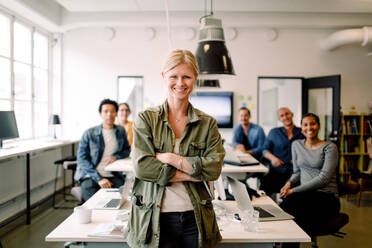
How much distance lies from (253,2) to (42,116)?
14.3 ft

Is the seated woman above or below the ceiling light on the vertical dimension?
below

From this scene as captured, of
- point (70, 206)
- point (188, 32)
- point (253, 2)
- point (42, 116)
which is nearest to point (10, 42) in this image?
point (42, 116)

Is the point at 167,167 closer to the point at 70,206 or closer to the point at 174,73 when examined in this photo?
the point at 174,73

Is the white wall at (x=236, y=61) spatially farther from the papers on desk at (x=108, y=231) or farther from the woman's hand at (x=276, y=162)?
the papers on desk at (x=108, y=231)

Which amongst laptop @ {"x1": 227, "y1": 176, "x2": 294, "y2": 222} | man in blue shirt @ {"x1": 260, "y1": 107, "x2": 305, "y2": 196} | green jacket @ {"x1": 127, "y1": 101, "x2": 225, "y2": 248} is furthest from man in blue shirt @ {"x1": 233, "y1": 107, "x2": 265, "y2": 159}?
green jacket @ {"x1": 127, "y1": 101, "x2": 225, "y2": 248}

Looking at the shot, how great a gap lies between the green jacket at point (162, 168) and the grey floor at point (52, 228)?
2.08 meters

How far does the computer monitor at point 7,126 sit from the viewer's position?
368cm

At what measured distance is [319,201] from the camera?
8.48 ft

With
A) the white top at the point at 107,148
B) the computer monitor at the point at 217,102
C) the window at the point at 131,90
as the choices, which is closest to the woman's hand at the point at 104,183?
the white top at the point at 107,148

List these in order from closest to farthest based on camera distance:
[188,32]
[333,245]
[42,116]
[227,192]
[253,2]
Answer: [227,192] → [333,245] → [253,2] → [42,116] → [188,32]

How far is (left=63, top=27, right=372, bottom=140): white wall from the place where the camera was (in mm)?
6109

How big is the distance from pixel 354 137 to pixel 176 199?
5653 mm

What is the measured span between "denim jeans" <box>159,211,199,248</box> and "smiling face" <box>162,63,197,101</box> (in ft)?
1.84

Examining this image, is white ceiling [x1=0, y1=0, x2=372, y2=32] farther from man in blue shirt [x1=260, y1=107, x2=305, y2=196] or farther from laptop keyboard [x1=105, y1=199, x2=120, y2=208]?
laptop keyboard [x1=105, y1=199, x2=120, y2=208]
